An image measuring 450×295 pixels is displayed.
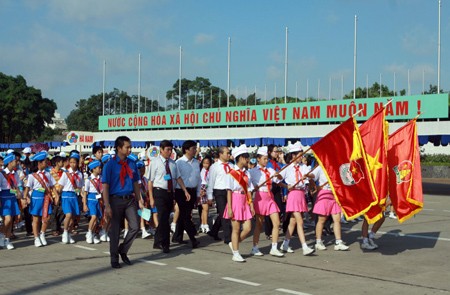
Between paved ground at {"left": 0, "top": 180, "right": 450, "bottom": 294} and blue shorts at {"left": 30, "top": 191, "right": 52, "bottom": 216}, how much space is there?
1.94ft

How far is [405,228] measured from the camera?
13.9m

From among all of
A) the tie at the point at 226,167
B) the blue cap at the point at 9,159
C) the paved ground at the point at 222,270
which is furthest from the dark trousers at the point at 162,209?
the blue cap at the point at 9,159

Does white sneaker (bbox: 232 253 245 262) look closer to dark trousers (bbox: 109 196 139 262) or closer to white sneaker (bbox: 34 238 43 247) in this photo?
dark trousers (bbox: 109 196 139 262)

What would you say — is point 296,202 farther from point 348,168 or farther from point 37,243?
point 37,243

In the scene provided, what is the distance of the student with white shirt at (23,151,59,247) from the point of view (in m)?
11.1

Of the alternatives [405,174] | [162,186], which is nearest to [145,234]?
[162,186]

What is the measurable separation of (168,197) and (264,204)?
5.67 ft

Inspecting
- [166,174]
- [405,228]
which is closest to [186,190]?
[166,174]

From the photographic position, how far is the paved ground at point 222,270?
24.4ft

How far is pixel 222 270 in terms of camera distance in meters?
8.66

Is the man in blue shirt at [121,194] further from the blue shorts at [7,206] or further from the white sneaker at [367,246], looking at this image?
the white sneaker at [367,246]

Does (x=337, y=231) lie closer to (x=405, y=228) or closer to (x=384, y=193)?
(x=384, y=193)

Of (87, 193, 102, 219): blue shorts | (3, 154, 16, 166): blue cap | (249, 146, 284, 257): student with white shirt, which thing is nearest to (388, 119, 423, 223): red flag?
(249, 146, 284, 257): student with white shirt

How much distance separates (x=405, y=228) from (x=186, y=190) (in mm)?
5557
